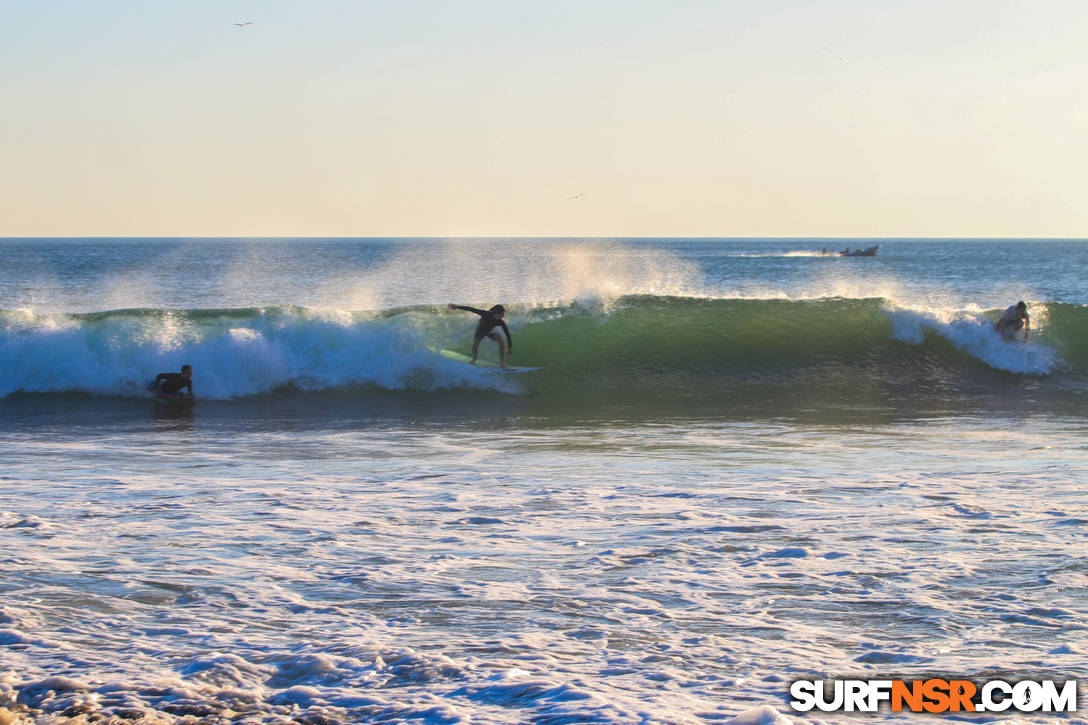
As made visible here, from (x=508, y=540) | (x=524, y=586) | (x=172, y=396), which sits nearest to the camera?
(x=524, y=586)

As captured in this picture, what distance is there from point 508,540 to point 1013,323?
1649cm

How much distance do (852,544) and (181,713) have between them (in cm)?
426

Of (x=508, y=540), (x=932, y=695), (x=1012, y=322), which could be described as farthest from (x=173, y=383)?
(x=1012, y=322)

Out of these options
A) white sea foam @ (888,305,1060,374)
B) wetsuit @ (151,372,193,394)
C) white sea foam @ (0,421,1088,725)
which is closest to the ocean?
white sea foam @ (0,421,1088,725)

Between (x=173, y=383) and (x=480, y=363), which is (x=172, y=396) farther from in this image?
(x=480, y=363)

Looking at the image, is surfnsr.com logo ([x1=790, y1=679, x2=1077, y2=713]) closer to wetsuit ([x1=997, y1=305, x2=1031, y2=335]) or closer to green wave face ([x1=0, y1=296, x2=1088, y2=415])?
green wave face ([x1=0, y1=296, x2=1088, y2=415])

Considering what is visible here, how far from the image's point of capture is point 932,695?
177 inches

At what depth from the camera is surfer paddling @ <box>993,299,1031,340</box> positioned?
2044cm

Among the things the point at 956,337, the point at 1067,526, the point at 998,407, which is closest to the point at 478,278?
the point at 956,337

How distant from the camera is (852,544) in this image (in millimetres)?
6816

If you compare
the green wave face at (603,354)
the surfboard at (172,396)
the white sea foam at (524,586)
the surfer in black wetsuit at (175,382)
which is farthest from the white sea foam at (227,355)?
the white sea foam at (524,586)

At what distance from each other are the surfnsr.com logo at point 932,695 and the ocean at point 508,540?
87 millimetres

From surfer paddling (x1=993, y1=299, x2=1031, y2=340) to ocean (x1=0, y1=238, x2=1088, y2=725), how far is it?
8.66ft

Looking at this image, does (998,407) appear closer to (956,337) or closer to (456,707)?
(956,337)
